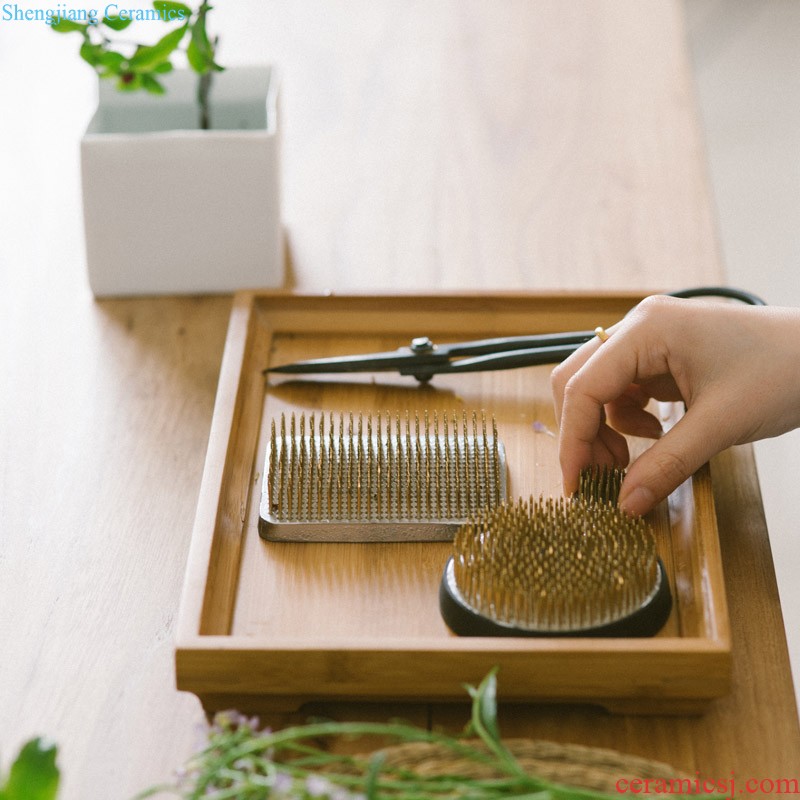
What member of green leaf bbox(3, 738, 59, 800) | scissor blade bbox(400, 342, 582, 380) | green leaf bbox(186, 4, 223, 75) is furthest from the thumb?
green leaf bbox(186, 4, 223, 75)

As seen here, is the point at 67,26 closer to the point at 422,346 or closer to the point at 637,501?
the point at 422,346

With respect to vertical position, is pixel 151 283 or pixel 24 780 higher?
pixel 151 283

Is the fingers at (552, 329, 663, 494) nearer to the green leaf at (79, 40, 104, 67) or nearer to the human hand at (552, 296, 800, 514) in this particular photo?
the human hand at (552, 296, 800, 514)

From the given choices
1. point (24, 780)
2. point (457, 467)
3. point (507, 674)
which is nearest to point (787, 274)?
point (457, 467)

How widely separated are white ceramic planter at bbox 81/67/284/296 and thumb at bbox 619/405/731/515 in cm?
45

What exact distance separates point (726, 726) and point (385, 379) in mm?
394

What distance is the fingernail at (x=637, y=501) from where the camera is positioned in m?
0.71

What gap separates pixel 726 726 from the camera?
0.64 metres

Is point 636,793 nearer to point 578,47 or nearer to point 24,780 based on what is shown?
point 24,780

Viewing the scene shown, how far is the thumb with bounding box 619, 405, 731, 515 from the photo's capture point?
0.71 meters

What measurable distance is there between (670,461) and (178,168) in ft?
1.69

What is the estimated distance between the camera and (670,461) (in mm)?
709

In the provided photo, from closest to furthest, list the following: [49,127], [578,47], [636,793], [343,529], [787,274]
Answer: [636,793] → [343,529] → [49,127] → [578,47] → [787,274]

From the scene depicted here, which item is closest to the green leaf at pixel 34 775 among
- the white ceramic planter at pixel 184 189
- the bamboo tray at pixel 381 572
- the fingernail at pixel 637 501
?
the bamboo tray at pixel 381 572
